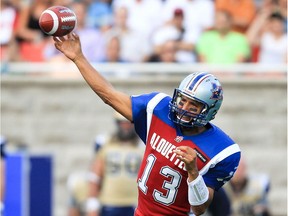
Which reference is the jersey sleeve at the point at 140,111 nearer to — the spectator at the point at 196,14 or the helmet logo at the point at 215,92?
the helmet logo at the point at 215,92

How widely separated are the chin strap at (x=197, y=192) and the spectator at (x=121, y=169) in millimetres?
4734

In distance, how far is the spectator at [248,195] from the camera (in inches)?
493

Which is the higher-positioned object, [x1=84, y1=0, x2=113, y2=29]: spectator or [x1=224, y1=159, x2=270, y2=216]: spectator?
[x1=84, y1=0, x2=113, y2=29]: spectator

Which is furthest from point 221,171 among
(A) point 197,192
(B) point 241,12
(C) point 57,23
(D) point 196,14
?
(B) point 241,12

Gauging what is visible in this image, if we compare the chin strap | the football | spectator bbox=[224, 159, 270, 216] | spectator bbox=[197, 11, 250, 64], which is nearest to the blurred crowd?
spectator bbox=[197, 11, 250, 64]

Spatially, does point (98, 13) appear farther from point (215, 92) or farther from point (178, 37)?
point (215, 92)

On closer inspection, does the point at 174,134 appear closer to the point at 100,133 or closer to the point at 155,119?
the point at 155,119

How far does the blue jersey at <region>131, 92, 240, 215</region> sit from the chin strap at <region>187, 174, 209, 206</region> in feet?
0.72

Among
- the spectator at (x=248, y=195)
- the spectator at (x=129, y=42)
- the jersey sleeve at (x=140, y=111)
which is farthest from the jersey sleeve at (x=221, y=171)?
the spectator at (x=129, y=42)

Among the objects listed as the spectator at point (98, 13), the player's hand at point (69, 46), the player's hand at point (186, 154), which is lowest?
the spectator at point (98, 13)

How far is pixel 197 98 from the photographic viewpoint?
7.33 m

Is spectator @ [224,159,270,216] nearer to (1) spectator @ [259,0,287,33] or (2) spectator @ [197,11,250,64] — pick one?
(2) spectator @ [197,11,250,64]

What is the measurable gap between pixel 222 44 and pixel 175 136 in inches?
243

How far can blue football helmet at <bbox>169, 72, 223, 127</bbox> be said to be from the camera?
7340 mm
